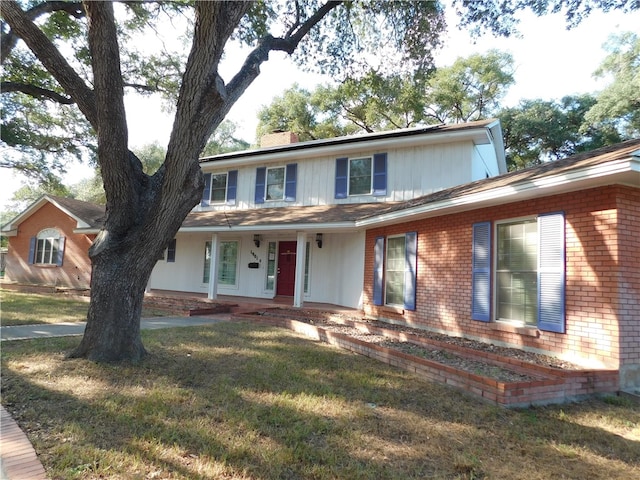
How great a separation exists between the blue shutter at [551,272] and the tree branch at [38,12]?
35.6 feet

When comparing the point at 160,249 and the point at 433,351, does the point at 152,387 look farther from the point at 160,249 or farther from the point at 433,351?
→ the point at 433,351

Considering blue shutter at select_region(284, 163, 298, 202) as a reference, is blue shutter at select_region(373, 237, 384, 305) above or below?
below

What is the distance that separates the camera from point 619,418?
4.23 meters

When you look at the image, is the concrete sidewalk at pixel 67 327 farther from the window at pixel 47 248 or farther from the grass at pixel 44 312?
the window at pixel 47 248

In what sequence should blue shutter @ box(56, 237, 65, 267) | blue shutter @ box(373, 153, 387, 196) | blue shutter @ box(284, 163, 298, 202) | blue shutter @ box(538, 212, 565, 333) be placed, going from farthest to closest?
blue shutter @ box(56, 237, 65, 267), blue shutter @ box(284, 163, 298, 202), blue shutter @ box(373, 153, 387, 196), blue shutter @ box(538, 212, 565, 333)

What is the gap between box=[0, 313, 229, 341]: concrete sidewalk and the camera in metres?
7.49

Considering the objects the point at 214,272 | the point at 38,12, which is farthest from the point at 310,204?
the point at 38,12

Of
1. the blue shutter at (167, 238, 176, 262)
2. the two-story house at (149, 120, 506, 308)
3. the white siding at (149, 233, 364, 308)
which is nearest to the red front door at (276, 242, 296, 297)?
the two-story house at (149, 120, 506, 308)

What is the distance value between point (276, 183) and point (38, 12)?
7.99 metres

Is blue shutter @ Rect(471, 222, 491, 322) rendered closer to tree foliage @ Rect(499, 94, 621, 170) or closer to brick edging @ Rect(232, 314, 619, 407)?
brick edging @ Rect(232, 314, 619, 407)

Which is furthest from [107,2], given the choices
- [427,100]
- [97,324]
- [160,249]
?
[427,100]

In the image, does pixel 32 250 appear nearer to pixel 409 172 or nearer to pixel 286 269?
pixel 286 269

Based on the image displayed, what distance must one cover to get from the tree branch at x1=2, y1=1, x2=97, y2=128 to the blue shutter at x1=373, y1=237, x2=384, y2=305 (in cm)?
693

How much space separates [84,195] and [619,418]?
186 feet
